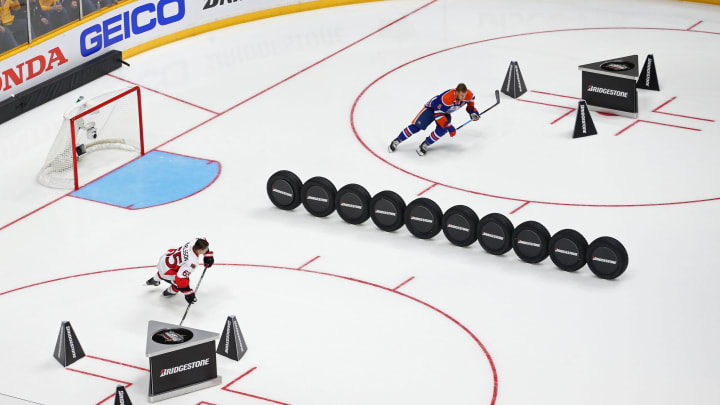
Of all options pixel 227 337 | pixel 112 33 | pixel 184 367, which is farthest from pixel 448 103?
pixel 184 367

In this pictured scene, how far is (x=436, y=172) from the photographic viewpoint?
1816 cm

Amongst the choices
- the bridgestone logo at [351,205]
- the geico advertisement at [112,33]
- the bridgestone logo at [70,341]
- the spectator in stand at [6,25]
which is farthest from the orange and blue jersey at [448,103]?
the bridgestone logo at [70,341]

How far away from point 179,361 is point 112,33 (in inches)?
396

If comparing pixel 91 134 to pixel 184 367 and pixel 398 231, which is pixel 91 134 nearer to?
pixel 398 231

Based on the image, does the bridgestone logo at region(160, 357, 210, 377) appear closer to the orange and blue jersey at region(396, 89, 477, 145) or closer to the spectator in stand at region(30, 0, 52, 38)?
the orange and blue jersey at region(396, 89, 477, 145)

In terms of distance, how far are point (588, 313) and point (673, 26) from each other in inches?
400

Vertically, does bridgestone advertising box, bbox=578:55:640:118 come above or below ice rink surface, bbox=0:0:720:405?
above

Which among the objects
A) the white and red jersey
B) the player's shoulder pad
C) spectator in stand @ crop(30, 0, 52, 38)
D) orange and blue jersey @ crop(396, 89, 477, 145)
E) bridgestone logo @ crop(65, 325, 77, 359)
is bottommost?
bridgestone logo @ crop(65, 325, 77, 359)

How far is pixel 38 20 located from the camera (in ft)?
66.6

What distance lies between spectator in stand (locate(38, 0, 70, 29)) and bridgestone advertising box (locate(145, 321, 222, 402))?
8.85 m

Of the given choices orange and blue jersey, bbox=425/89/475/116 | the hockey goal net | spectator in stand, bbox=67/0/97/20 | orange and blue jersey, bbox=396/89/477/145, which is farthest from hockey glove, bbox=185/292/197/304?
spectator in stand, bbox=67/0/97/20

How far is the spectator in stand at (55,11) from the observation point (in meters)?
20.5

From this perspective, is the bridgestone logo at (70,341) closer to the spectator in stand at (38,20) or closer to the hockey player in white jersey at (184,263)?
the hockey player in white jersey at (184,263)

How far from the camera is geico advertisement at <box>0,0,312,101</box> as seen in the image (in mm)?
20141
